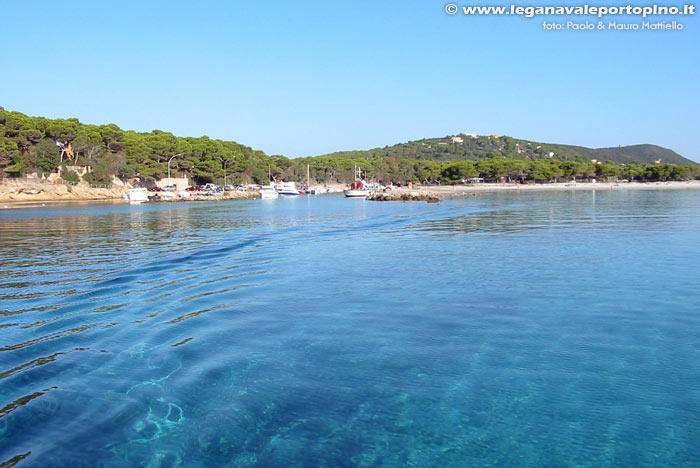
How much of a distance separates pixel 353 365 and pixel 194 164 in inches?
3789

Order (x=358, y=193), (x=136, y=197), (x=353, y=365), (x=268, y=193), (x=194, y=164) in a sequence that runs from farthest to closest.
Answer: (x=194, y=164) < (x=268, y=193) < (x=358, y=193) < (x=136, y=197) < (x=353, y=365)

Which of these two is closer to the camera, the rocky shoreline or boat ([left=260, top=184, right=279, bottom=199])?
the rocky shoreline

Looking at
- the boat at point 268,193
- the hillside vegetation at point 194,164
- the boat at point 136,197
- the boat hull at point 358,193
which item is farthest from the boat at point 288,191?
the boat at point 136,197

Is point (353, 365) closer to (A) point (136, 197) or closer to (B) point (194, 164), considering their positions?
(A) point (136, 197)

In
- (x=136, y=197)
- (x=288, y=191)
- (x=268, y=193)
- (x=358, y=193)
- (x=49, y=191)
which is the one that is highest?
(x=49, y=191)

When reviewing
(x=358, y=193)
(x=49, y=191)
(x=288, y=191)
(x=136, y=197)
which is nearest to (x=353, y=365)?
(x=136, y=197)

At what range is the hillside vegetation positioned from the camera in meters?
74.9

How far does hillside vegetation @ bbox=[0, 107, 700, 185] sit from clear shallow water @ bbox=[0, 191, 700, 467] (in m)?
70.4

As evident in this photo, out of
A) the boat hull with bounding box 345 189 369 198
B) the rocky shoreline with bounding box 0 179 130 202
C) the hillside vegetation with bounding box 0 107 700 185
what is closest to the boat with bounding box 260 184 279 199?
the boat hull with bounding box 345 189 369 198

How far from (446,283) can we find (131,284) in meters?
6.61

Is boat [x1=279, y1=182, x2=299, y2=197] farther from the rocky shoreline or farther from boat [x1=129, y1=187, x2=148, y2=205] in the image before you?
boat [x1=129, y1=187, x2=148, y2=205]

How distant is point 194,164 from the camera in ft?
321

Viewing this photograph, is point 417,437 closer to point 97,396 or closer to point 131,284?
point 97,396

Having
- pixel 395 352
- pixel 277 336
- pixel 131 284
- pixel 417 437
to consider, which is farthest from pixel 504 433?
pixel 131 284
